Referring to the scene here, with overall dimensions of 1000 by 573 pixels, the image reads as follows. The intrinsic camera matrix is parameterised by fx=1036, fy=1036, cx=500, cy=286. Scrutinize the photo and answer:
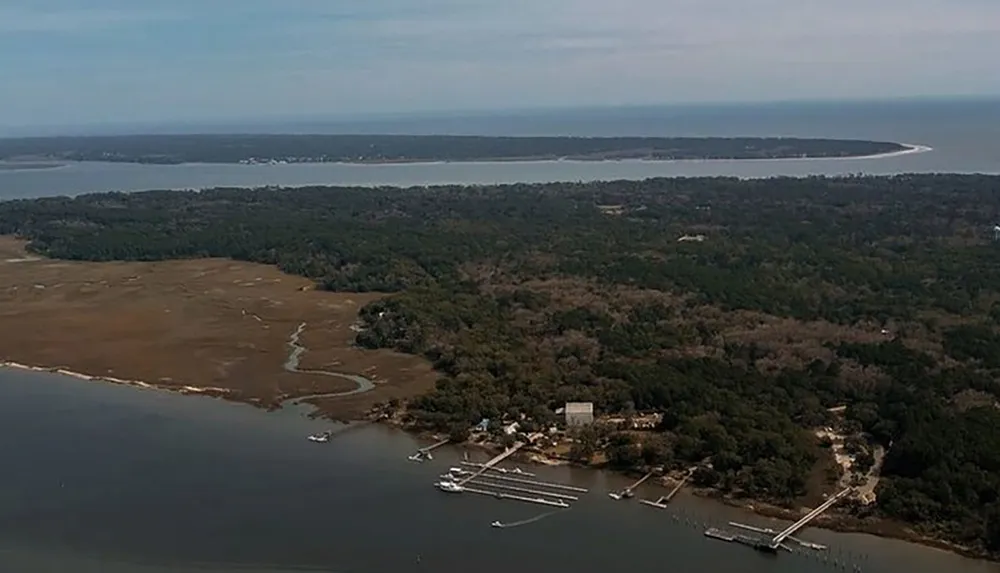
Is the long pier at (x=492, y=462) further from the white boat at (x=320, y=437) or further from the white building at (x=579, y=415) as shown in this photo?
the white boat at (x=320, y=437)

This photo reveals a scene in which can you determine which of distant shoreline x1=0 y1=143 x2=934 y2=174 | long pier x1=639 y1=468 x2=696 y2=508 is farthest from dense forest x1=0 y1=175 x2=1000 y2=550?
distant shoreline x1=0 y1=143 x2=934 y2=174

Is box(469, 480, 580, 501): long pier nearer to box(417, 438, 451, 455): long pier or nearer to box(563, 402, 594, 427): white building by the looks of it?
box(417, 438, 451, 455): long pier

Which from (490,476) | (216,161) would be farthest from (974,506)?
(216,161)

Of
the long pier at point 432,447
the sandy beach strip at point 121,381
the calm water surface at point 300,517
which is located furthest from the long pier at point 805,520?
the sandy beach strip at point 121,381

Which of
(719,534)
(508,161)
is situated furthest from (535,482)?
(508,161)

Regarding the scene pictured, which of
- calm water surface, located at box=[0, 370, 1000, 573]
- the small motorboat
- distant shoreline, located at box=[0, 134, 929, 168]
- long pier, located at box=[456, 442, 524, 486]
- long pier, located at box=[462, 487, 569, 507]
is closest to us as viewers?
calm water surface, located at box=[0, 370, 1000, 573]

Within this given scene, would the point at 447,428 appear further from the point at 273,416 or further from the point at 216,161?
the point at 216,161
